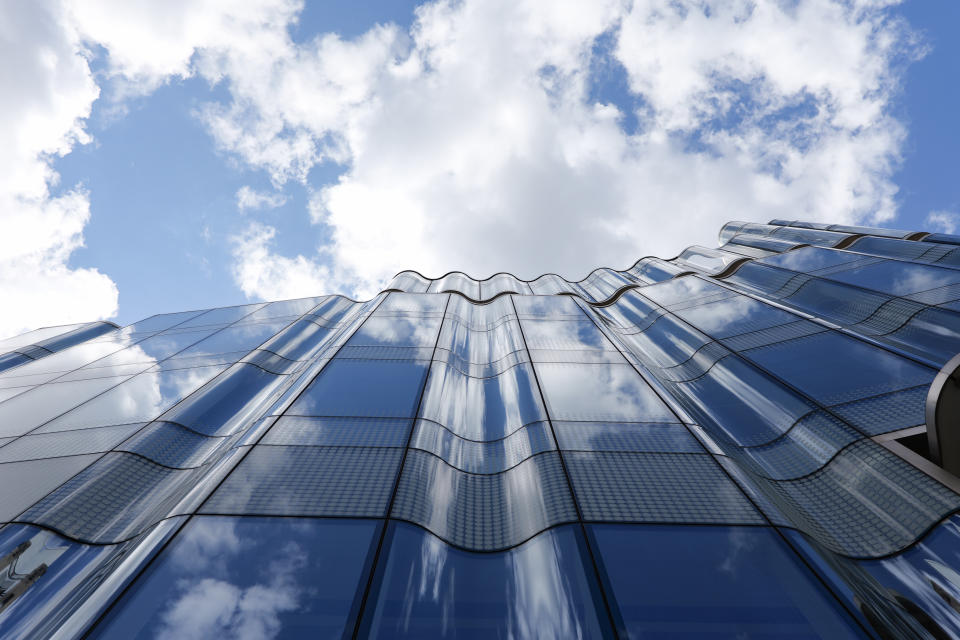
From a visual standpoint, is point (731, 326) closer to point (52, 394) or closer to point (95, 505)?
point (95, 505)

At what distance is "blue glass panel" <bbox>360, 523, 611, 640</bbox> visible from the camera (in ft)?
17.8

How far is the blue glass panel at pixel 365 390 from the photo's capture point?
34.8ft

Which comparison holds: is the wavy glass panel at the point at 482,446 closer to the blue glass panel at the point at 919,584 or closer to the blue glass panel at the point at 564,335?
the blue glass panel at the point at 919,584

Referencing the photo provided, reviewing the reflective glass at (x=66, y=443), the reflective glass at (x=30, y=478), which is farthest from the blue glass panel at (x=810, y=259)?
the reflective glass at (x=30, y=478)

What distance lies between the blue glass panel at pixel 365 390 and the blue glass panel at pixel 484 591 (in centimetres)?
430

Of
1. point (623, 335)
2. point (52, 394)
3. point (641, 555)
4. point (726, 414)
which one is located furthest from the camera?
point (623, 335)

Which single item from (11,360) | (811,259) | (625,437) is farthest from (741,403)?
(11,360)

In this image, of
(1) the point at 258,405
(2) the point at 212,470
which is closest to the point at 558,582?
(2) the point at 212,470

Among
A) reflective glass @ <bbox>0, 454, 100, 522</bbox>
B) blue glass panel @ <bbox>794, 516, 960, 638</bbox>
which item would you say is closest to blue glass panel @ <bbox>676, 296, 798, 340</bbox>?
blue glass panel @ <bbox>794, 516, 960, 638</bbox>

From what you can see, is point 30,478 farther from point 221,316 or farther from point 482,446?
point 221,316

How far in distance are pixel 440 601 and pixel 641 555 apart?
2.81 meters

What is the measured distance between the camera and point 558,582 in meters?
5.97

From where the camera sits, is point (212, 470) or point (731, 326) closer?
point (212, 470)

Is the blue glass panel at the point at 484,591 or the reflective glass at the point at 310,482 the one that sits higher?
the reflective glass at the point at 310,482
